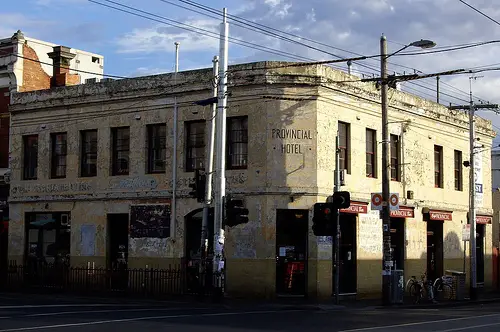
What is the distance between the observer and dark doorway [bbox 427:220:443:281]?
36094 millimetres

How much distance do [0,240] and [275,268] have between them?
1504 centimetres

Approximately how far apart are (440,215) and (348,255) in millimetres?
7180

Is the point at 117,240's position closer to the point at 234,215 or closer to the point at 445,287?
the point at 234,215

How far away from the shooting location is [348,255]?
30.6 m

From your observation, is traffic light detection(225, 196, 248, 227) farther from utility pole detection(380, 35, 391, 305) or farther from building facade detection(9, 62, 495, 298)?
utility pole detection(380, 35, 391, 305)

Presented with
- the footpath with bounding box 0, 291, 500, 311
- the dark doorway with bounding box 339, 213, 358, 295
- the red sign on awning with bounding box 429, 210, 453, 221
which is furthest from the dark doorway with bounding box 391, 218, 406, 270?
the dark doorway with bounding box 339, 213, 358, 295

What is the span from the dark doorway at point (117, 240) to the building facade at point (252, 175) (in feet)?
0.20

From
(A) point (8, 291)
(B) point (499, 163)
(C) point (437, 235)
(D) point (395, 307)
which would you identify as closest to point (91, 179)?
(A) point (8, 291)

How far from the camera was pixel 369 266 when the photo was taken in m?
31.2

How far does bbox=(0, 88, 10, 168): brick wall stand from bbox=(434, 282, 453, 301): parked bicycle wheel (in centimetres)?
2044

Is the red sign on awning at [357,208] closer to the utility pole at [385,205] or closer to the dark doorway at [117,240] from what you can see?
the utility pole at [385,205]

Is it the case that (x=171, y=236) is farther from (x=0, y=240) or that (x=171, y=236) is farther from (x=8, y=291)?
(x=0, y=240)

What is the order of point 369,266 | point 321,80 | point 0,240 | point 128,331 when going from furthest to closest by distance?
point 0,240, point 369,266, point 321,80, point 128,331

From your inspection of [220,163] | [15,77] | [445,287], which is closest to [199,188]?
[220,163]
